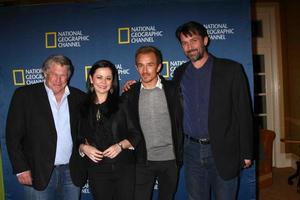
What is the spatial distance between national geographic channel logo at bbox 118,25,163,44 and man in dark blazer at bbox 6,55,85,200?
981 millimetres

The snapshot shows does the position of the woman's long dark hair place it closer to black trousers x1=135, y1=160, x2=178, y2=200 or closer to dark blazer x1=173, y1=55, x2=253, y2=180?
black trousers x1=135, y1=160, x2=178, y2=200

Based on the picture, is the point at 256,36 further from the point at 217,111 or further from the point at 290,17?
the point at 217,111

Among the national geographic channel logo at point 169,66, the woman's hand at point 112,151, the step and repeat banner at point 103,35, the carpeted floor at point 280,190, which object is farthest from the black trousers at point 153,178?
the carpeted floor at point 280,190

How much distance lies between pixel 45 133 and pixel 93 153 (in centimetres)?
42

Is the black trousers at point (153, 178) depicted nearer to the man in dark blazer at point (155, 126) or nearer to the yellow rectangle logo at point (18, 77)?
the man in dark blazer at point (155, 126)

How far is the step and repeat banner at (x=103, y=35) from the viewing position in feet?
9.45

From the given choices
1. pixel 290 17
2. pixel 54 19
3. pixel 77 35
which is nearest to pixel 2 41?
pixel 54 19

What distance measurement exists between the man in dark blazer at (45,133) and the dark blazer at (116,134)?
0.07m

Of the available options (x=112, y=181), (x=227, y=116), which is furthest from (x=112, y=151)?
(x=227, y=116)

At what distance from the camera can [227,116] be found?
2.12 meters

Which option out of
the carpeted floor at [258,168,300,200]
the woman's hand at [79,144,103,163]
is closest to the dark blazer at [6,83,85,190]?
the woman's hand at [79,144,103,163]

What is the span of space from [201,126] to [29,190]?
4.64ft

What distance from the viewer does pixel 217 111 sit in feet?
6.91

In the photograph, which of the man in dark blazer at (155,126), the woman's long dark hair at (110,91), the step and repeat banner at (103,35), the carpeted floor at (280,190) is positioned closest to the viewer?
the woman's long dark hair at (110,91)
